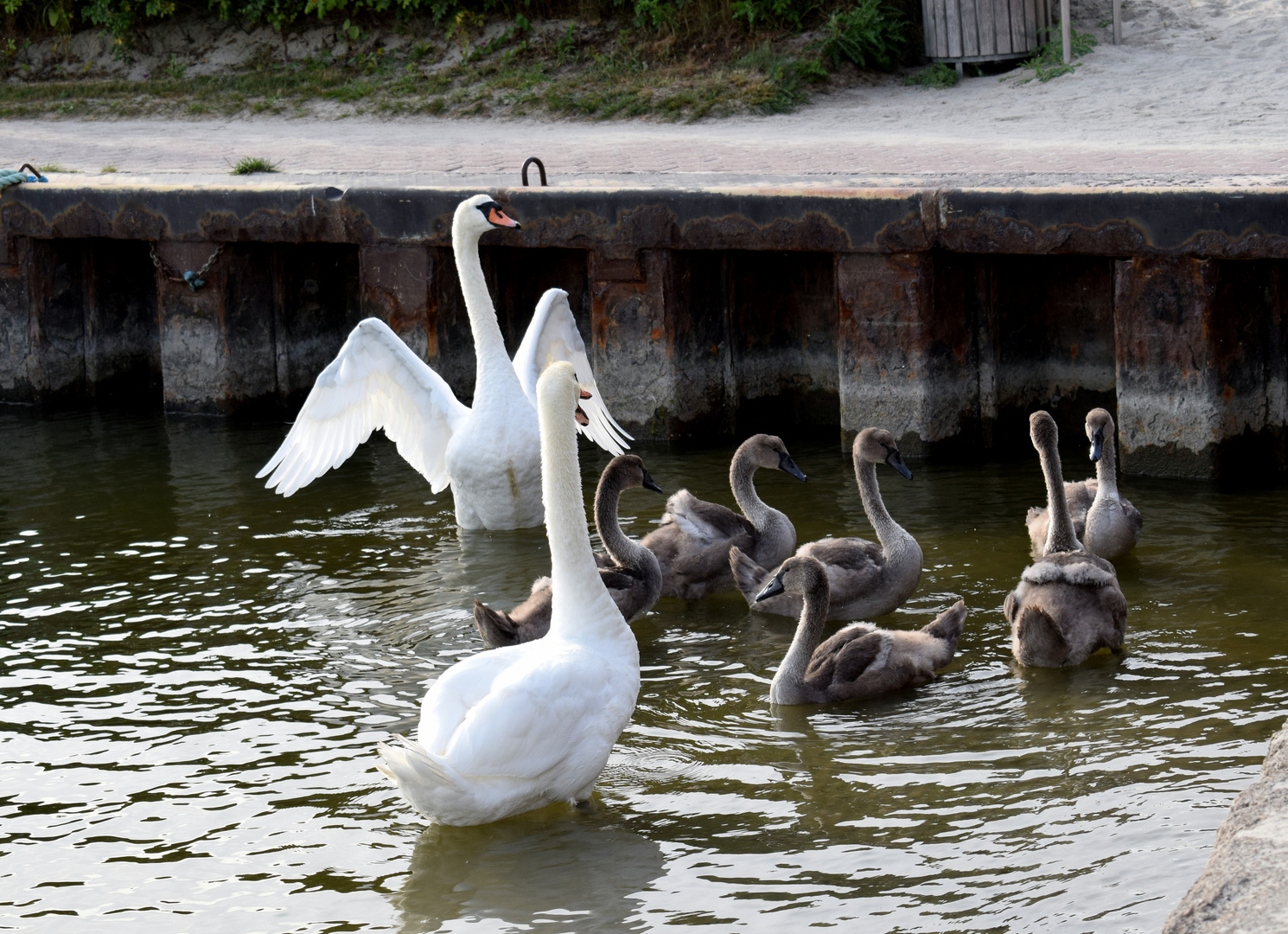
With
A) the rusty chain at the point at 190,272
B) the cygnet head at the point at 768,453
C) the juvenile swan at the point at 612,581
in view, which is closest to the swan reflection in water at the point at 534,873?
the juvenile swan at the point at 612,581

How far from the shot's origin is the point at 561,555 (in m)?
5.24

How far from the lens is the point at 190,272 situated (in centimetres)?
1179

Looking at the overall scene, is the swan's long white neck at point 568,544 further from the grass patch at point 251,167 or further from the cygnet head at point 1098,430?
the grass patch at point 251,167

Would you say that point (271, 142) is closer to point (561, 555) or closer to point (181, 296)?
point (181, 296)

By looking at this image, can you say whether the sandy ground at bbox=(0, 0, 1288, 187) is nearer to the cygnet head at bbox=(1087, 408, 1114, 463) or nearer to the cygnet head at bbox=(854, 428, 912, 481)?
the cygnet head at bbox=(1087, 408, 1114, 463)

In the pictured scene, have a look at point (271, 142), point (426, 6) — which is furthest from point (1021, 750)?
point (426, 6)

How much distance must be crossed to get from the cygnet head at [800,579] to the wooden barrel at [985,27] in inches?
456

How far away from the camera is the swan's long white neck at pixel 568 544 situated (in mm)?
5188

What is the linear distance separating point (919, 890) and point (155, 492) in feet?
22.2

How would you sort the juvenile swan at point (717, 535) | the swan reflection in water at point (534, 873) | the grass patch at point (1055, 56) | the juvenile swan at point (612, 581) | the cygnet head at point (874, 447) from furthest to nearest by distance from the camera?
the grass patch at point (1055, 56), the cygnet head at point (874, 447), the juvenile swan at point (717, 535), the juvenile swan at point (612, 581), the swan reflection in water at point (534, 873)

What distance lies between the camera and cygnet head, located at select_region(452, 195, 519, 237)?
8883 mm

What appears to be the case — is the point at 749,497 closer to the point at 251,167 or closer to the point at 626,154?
the point at 251,167

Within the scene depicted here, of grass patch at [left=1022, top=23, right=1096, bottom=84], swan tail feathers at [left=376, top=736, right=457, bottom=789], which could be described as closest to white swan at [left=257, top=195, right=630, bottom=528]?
swan tail feathers at [left=376, top=736, right=457, bottom=789]

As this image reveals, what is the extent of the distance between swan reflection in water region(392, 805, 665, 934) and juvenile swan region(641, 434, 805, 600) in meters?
2.33
